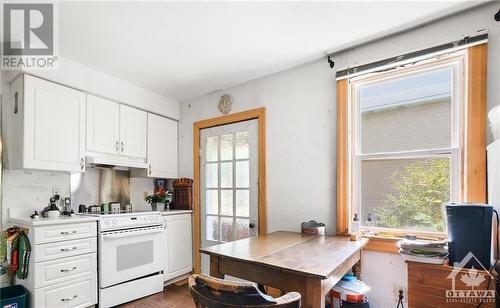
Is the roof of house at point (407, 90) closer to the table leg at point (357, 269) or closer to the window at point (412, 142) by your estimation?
the window at point (412, 142)

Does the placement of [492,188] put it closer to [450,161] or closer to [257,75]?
[450,161]

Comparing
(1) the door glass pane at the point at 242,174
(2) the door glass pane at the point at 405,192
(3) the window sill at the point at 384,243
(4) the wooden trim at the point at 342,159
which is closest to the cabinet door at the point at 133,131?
(1) the door glass pane at the point at 242,174

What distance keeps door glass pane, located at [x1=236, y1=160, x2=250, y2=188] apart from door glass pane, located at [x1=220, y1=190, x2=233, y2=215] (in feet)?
0.60

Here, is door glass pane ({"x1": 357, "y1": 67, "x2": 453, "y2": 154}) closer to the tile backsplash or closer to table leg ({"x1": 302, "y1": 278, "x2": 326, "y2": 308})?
table leg ({"x1": 302, "y1": 278, "x2": 326, "y2": 308})

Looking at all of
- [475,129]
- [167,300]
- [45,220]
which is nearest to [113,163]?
[45,220]

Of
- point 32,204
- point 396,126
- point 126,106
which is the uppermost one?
point 126,106

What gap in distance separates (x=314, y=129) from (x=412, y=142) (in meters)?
0.85

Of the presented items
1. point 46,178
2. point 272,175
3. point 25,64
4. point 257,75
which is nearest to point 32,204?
point 46,178

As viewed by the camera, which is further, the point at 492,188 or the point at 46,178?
the point at 46,178

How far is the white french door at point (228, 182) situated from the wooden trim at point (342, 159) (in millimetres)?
967

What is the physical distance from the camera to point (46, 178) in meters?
2.83

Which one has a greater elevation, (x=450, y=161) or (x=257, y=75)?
(x=257, y=75)

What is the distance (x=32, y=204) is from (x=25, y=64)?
1.37 m

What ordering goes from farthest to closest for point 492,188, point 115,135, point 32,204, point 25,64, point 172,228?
1. point 172,228
2. point 115,135
3. point 32,204
4. point 25,64
5. point 492,188
